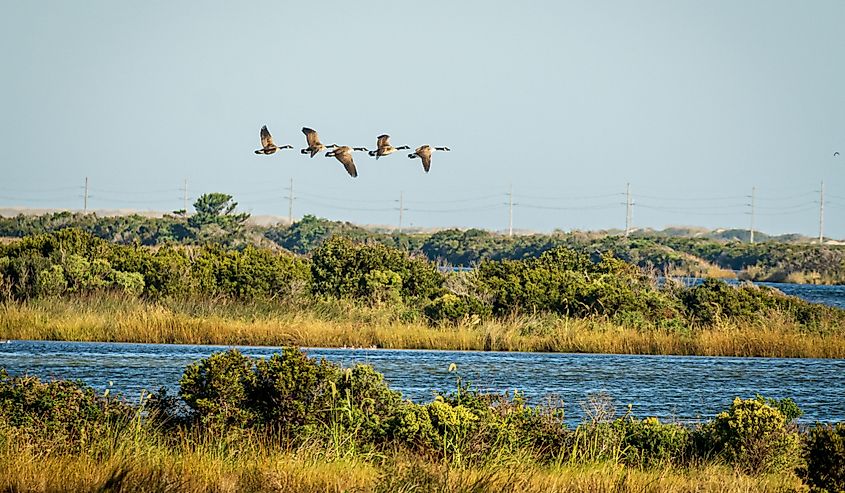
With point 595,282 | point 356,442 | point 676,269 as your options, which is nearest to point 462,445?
point 356,442

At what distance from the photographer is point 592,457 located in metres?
12.9

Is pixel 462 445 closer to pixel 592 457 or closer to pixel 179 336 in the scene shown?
pixel 592 457

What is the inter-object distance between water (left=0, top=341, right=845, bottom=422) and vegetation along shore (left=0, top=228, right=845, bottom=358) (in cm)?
41

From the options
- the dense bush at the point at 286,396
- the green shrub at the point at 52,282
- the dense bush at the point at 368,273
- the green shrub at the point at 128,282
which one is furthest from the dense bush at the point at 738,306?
the dense bush at the point at 286,396

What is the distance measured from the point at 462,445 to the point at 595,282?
74.4ft

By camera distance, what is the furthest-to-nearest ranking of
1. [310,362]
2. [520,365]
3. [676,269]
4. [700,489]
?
[676,269] < [520,365] < [310,362] < [700,489]

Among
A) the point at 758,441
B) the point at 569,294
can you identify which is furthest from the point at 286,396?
the point at 569,294

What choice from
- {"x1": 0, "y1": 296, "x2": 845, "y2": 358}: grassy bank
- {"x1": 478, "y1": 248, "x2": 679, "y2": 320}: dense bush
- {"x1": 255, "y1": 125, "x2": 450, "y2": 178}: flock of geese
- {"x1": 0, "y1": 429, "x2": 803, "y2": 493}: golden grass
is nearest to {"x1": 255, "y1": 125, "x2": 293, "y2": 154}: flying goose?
{"x1": 255, "y1": 125, "x2": 450, "y2": 178}: flock of geese

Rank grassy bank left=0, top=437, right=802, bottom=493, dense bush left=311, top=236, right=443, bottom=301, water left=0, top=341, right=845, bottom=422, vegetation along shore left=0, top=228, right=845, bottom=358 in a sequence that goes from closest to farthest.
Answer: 1. grassy bank left=0, top=437, right=802, bottom=493
2. water left=0, top=341, right=845, bottom=422
3. vegetation along shore left=0, top=228, right=845, bottom=358
4. dense bush left=311, top=236, right=443, bottom=301

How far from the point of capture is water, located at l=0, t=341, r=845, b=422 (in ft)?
75.1

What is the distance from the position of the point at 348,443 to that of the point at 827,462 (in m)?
4.40

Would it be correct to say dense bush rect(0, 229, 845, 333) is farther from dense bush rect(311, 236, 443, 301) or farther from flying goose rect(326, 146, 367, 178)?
flying goose rect(326, 146, 367, 178)

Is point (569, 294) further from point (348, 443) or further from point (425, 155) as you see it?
point (348, 443)

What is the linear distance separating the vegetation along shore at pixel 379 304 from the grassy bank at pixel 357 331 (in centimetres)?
4
